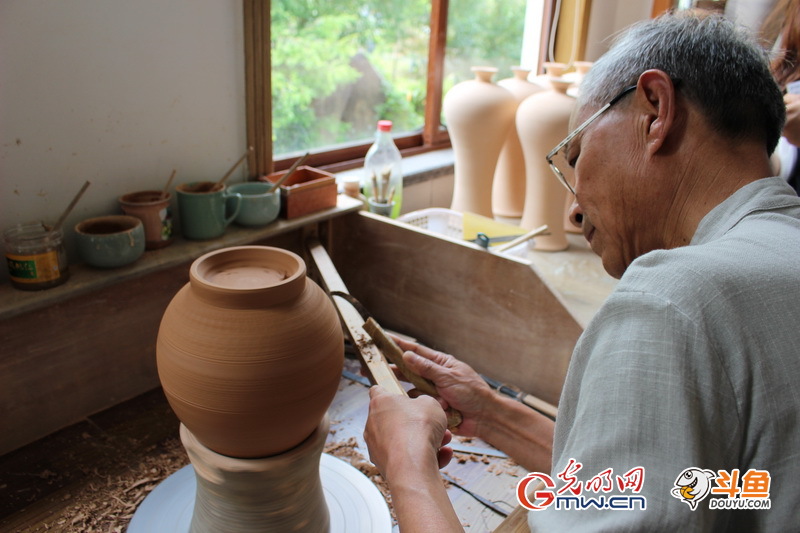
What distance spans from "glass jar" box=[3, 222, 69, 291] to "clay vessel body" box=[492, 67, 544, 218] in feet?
6.11

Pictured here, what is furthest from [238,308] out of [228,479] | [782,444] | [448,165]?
[448,165]

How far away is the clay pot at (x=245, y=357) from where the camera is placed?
3.44 ft

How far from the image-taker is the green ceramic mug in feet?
5.32

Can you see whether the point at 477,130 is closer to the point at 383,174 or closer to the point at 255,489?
the point at 383,174

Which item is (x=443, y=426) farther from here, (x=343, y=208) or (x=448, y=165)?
(x=448, y=165)

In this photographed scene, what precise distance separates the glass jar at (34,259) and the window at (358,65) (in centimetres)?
71

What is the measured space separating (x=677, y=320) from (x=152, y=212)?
1292 millimetres

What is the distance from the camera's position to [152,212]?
1.54m

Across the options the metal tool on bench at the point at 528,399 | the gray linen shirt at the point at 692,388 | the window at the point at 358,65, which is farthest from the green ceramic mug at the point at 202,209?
the gray linen shirt at the point at 692,388

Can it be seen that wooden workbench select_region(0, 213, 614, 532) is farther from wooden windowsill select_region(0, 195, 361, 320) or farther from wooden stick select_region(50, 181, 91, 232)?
wooden stick select_region(50, 181, 91, 232)

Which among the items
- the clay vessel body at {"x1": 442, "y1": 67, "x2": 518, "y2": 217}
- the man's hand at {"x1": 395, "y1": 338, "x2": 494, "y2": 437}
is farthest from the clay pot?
the clay vessel body at {"x1": 442, "y1": 67, "x2": 518, "y2": 217}

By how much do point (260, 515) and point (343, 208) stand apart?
1.04 metres

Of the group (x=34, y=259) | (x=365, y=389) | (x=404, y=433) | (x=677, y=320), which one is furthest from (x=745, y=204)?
(x=34, y=259)

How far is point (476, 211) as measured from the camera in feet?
8.44
